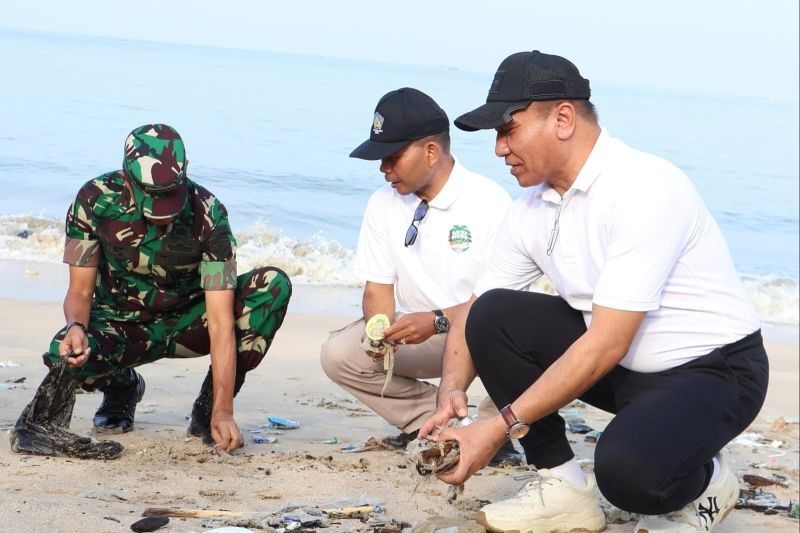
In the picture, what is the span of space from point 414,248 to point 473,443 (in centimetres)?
158

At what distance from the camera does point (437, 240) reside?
4.35m

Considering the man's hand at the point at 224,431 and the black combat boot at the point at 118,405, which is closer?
the man's hand at the point at 224,431

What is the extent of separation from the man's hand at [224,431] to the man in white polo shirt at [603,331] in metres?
1.10

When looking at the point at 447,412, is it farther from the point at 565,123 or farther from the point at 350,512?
the point at 565,123

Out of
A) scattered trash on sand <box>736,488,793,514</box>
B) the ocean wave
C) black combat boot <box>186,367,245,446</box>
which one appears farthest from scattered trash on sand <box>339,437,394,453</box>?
the ocean wave

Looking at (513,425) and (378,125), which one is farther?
(378,125)

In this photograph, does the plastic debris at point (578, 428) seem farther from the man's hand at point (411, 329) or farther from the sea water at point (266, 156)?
the sea water at point (266, 156)

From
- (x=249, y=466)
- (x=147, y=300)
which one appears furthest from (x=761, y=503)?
(x=147, y=300)

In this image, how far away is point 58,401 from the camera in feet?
12.9

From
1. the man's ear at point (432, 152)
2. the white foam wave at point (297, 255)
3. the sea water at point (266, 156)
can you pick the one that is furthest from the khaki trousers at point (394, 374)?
the white foam wave at point (297, 255)

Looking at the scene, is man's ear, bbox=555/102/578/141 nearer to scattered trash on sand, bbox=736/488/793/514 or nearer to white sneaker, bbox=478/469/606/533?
white sneaker, bbox=478/469/606/533

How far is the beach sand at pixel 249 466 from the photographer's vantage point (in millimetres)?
3363

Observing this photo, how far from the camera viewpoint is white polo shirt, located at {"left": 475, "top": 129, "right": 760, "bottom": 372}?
288 centimetres

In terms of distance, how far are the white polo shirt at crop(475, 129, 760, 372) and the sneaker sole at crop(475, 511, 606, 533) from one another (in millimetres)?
579
